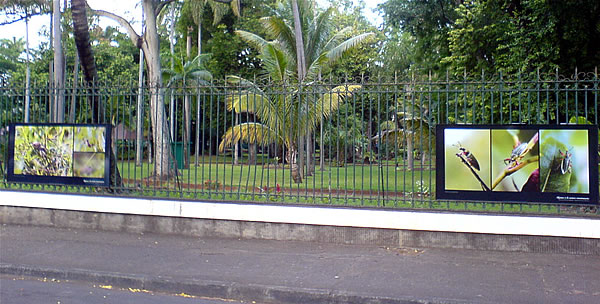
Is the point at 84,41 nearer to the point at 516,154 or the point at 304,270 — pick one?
the point at 304,270

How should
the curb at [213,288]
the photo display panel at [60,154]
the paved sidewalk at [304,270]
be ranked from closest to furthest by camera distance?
1. the curb at [213,288]
2. the paved sidewalk at [304,270]
3. the photo display panel at [60,154]

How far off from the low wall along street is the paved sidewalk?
6.8 inches

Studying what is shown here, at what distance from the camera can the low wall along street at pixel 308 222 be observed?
6.97 metres

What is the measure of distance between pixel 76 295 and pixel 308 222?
3306 millimetres

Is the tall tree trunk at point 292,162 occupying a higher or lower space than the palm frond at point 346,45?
lower

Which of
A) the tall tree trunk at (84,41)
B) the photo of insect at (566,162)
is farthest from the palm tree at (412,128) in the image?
the tall tree trunk at (84,41)

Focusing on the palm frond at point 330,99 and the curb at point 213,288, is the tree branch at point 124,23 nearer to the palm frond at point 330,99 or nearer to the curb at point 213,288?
the palm frond at point 330,99

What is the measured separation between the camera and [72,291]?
5.73m

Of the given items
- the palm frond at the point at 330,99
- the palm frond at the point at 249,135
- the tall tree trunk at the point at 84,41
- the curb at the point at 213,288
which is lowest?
the curb at the point at 213,288

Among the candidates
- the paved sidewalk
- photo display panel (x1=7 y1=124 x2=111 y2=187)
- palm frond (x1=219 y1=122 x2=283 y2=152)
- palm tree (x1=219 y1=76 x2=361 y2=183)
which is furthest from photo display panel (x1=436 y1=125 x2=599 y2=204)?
photo display panel (x1=7 y1=124 x2=111 y2=187)

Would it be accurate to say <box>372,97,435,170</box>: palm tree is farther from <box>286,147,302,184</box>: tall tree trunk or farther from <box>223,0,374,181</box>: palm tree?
<box>223,0,374,181</box>: palm tree

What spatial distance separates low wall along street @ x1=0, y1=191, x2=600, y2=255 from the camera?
6.97 meters

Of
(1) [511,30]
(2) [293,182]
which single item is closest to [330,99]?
(2) [293,182]

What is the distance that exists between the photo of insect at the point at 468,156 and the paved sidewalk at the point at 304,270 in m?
1.19
